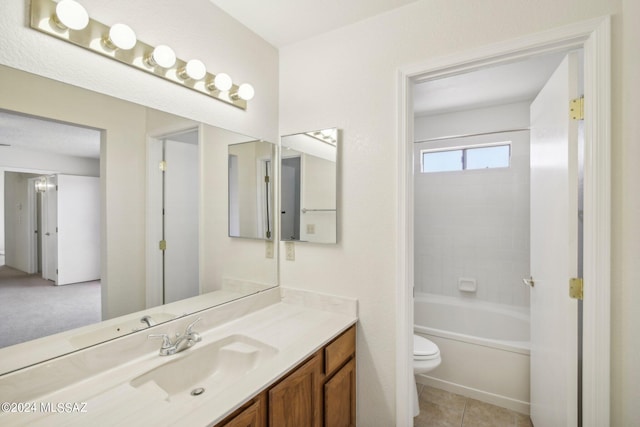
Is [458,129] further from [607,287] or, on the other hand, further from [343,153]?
[607,287]

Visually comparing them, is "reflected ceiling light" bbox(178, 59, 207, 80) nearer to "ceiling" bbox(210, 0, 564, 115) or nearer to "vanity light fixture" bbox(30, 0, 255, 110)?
"vanity light fixture" bbox(30, 0, 255, 110)

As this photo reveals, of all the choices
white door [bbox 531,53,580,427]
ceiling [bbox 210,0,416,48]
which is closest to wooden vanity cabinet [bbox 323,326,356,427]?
white door [bbox 531,53,580,427]

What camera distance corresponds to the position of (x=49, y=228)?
106 cm

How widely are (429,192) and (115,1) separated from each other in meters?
2.92

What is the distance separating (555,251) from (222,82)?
1.87 meters

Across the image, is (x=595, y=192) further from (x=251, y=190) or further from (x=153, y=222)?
(x=153, y=222)

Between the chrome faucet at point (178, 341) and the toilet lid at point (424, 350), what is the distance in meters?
1.54

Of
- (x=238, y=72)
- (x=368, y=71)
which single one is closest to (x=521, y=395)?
(x=368, y=71)

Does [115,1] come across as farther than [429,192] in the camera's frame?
No

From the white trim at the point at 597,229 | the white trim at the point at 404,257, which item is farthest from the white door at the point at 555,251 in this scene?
the white trim at the point at 404,257

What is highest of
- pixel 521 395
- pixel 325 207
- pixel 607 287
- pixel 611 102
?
pixel 611 102

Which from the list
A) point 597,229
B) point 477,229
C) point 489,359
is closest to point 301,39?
point 597,229

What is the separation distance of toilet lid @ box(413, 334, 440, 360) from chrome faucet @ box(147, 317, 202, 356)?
1.54 m

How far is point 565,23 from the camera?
47.1 inches
